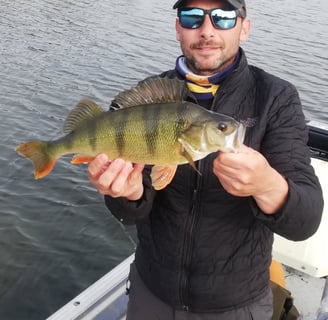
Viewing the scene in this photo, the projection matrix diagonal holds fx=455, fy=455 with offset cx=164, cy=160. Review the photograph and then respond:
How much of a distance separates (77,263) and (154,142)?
14.8 ft

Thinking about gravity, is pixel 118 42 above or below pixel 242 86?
below

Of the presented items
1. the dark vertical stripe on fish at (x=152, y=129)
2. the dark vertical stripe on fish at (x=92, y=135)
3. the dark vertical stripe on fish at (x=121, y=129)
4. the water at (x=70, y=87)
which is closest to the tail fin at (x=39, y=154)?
the dark vertical stripe on fish at (x=92, y=135)

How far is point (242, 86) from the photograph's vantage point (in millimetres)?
2465

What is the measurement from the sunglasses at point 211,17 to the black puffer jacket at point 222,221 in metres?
0.23

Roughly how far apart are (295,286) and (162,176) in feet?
7.50

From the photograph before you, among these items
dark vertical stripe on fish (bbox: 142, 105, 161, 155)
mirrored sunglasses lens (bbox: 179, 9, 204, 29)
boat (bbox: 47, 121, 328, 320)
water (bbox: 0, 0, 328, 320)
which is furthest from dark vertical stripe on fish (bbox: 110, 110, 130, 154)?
water (bbox: 0, 0, 328, 320)

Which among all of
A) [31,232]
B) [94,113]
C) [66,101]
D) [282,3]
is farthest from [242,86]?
[282,3]

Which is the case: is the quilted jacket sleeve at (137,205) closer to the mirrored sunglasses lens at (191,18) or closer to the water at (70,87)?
the mirrored sunglasses lens at (191,18)

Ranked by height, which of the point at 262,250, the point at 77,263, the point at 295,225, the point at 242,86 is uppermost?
the point at 242,86

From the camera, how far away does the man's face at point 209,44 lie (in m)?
2.48

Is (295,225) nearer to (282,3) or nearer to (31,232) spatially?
(31,232)

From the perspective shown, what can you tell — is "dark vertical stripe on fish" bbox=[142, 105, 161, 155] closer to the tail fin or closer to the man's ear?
the tail fin

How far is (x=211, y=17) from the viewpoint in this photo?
2.48 meters

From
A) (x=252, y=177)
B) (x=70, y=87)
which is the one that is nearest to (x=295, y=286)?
(x=252, y=177)
